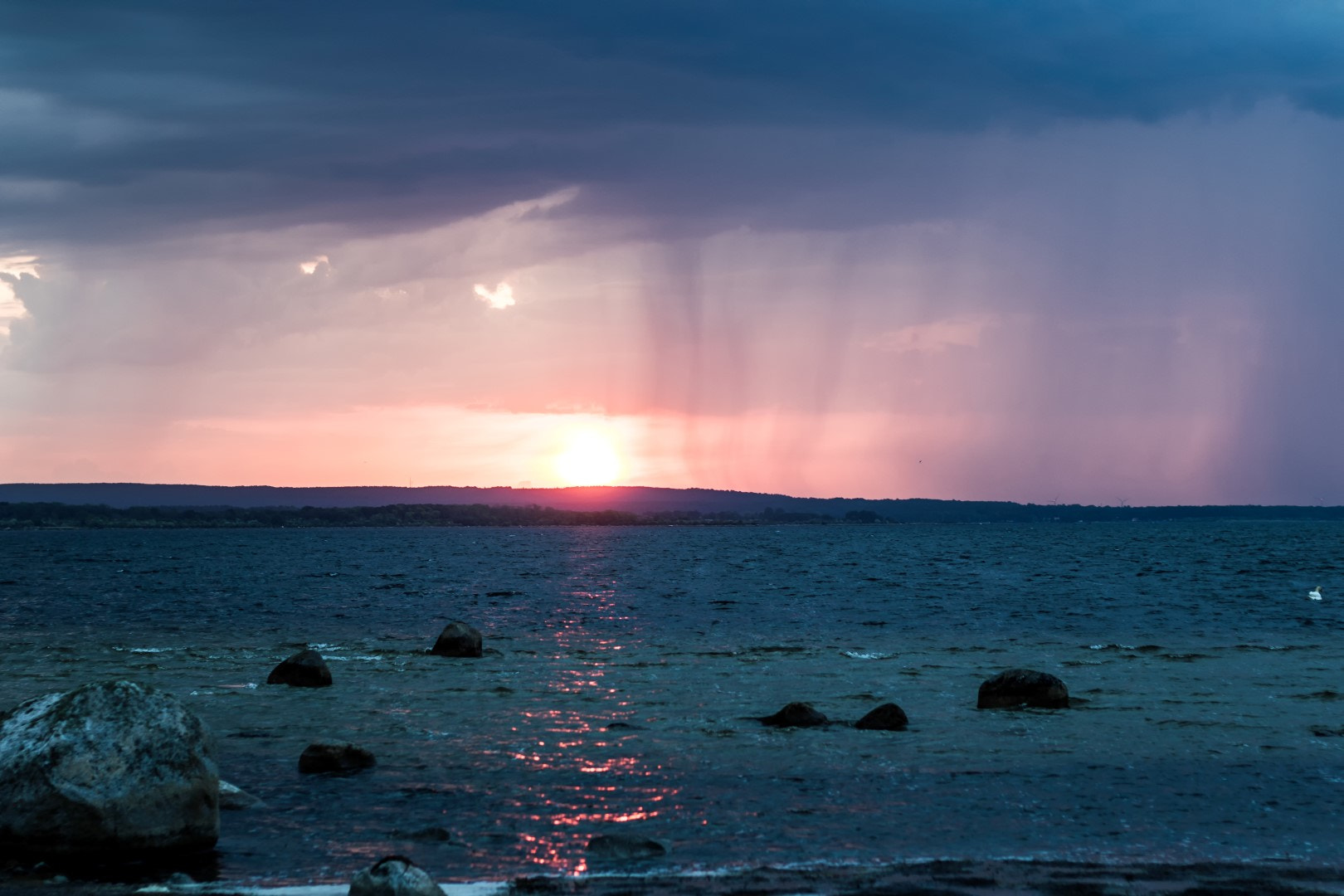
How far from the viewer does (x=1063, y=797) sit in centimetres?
1544

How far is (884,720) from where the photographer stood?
67.7 feet

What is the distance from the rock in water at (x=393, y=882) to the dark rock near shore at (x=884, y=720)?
11.9m

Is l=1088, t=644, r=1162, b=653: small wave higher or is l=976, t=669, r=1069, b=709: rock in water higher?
l=976, t=669, r=1069, b=709: rock in water

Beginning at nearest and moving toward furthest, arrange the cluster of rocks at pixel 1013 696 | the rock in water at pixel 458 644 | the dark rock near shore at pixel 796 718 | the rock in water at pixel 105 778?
1. the rock in water at pixel 105 778
2. the dark rock near shore at pixel 796 718
3. the cluster of rocks at pixel 1013 696
4. the rock in water at pixel 458 644

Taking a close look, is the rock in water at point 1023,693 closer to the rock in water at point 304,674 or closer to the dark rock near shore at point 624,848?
the dark rock near shore at point 624,848

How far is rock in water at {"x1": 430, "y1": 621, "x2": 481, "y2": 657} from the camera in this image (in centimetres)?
3344

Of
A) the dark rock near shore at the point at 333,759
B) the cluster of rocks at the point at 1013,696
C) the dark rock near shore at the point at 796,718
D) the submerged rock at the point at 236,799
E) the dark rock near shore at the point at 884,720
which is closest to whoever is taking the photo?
the submerged rock at the point at 236,799

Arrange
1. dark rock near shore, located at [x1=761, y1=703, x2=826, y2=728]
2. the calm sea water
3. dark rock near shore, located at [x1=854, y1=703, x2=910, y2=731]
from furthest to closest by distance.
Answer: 1. dark rock near shore, located at [x1=761, y1=703, x2=826, y2=728]
2. dark rock near shore, located at [x1=854, y1=703, x2=910, y2=731]
3. the calm sea water

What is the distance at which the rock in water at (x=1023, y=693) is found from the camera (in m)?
23.1

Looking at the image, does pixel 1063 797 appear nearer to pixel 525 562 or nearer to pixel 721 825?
pixel 721 825

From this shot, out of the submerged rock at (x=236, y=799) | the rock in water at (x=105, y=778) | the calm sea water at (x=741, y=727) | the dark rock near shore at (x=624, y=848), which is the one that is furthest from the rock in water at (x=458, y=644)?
the dark rock near shore at (x=624, y=848)

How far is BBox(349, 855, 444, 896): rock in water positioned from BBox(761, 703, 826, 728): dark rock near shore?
1157 centimetres

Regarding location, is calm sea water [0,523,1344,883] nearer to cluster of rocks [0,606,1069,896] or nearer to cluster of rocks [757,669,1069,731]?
cluster of rocks [757,669,1069,731]

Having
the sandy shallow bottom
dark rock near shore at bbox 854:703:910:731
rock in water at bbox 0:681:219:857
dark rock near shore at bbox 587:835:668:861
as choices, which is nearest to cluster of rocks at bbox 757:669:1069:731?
dark rock near shore at bbox 854:703:910:731
